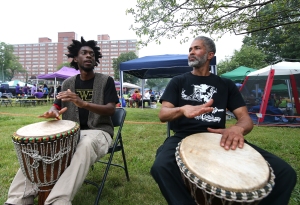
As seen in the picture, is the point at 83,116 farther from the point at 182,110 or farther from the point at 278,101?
the point at 278,101

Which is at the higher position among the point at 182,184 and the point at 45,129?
the point at 45,129

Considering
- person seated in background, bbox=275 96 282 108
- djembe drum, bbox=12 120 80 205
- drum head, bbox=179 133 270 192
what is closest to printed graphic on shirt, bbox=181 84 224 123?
drum head, bbox=179 133 270 192

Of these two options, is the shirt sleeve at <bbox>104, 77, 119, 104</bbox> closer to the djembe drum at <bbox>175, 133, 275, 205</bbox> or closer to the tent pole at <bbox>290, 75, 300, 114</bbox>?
the djembe drum at <bbox>175, 133, 275, 205</bbox>

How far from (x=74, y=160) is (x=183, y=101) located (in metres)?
1.09

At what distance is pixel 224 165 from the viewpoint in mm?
1112

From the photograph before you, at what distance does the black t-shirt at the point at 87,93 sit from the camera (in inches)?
84.1

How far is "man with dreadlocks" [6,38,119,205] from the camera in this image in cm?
147

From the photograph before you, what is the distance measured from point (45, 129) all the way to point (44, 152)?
0.19m

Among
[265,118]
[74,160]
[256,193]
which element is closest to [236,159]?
[256,193]

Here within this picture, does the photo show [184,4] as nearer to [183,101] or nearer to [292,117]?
[183,101]

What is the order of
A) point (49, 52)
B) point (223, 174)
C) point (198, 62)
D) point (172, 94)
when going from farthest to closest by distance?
point (49, 52) → point (198, 62) → point (172, 94) → point (223, 174)

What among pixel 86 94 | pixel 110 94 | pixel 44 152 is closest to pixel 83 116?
pixel 86 94

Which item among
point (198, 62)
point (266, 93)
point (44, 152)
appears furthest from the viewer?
point (266, 93)

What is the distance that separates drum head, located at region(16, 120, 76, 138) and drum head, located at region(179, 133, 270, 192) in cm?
95
